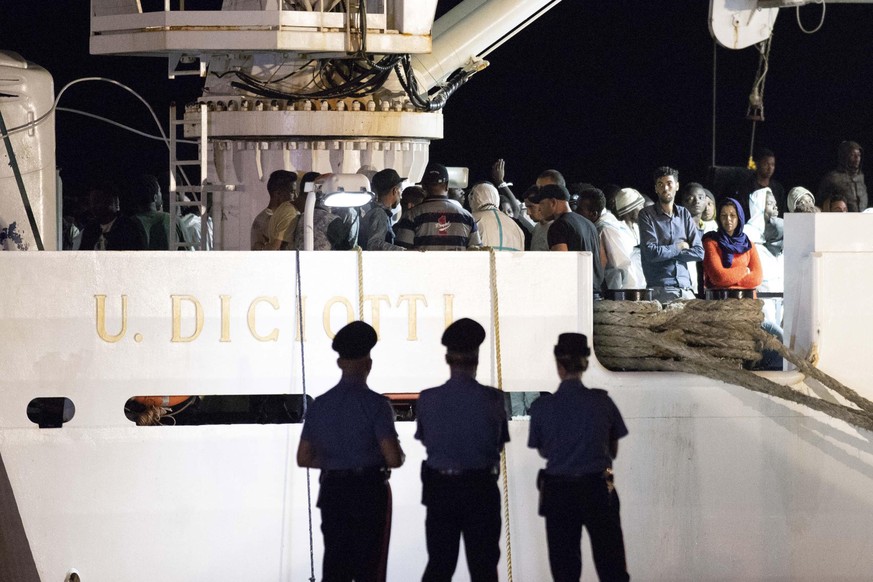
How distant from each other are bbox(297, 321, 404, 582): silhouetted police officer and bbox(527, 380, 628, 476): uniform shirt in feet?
2.47

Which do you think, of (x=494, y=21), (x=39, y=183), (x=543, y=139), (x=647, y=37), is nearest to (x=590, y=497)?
(x=39, y=183)

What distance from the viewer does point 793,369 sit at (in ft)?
27.4

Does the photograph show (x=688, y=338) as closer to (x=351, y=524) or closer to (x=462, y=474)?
(x=462, y=474)

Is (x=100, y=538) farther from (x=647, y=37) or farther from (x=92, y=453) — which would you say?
(x=647, y=37)

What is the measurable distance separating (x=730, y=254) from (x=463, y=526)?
341 cm

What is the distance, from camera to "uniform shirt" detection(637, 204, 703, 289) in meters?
10.4

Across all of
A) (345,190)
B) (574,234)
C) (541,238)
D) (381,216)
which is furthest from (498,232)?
(345,190)

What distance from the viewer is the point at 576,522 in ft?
22.5

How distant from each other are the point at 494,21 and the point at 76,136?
42.0 feet

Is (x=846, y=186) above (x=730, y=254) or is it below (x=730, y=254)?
above

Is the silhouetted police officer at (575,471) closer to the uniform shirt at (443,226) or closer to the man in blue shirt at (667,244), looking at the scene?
the uniform shirt at (443,226)

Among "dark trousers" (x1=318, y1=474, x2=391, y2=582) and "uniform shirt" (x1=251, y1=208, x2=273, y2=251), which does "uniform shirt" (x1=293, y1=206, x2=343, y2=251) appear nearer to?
"uniform shirt" (x1=251, y1=208, x2=273, y2=251)

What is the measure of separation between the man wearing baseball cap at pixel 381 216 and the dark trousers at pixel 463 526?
3.00 m

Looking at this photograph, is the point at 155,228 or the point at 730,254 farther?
the point at 155,228
